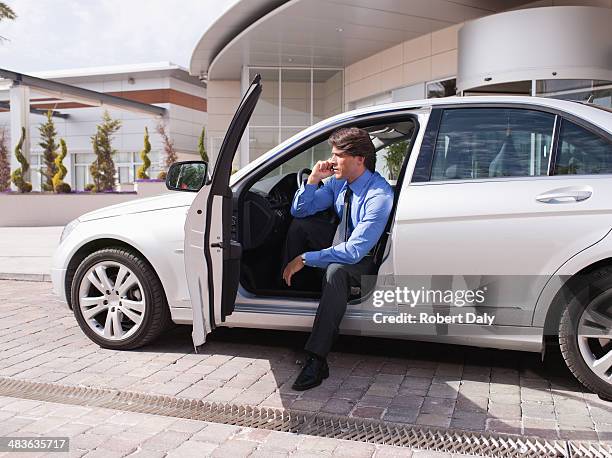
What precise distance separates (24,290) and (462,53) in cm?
816

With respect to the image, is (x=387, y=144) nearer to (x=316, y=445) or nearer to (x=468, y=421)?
(x=468, y=421)

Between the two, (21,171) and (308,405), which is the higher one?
(21,171)

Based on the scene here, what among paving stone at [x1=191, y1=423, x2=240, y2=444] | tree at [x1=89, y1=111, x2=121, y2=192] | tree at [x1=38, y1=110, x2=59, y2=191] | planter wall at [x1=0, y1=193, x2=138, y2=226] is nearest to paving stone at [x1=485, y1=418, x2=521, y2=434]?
paving stone at [x1=191, y1=423, x2=240, y2=444]

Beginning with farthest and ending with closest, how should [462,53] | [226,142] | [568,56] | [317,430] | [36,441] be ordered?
[462,53] → [568,56] → [226,142] → [317,430] → [36,441]

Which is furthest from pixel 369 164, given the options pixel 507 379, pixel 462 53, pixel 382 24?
pixel 382 24

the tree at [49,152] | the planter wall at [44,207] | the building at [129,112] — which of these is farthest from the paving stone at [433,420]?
the building at [129,112]

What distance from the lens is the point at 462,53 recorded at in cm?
1088

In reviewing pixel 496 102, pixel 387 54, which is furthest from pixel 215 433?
pixel 387 54

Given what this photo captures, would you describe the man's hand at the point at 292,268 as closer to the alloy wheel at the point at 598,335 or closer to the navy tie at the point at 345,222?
the navy tie at the point at 345,222

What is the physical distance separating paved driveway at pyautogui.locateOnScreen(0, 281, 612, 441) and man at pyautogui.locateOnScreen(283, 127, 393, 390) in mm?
282

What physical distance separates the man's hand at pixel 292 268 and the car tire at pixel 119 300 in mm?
894

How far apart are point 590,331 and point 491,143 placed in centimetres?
117

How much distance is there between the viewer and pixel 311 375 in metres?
3.58

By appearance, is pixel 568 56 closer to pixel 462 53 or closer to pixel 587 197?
pixel 462 53
